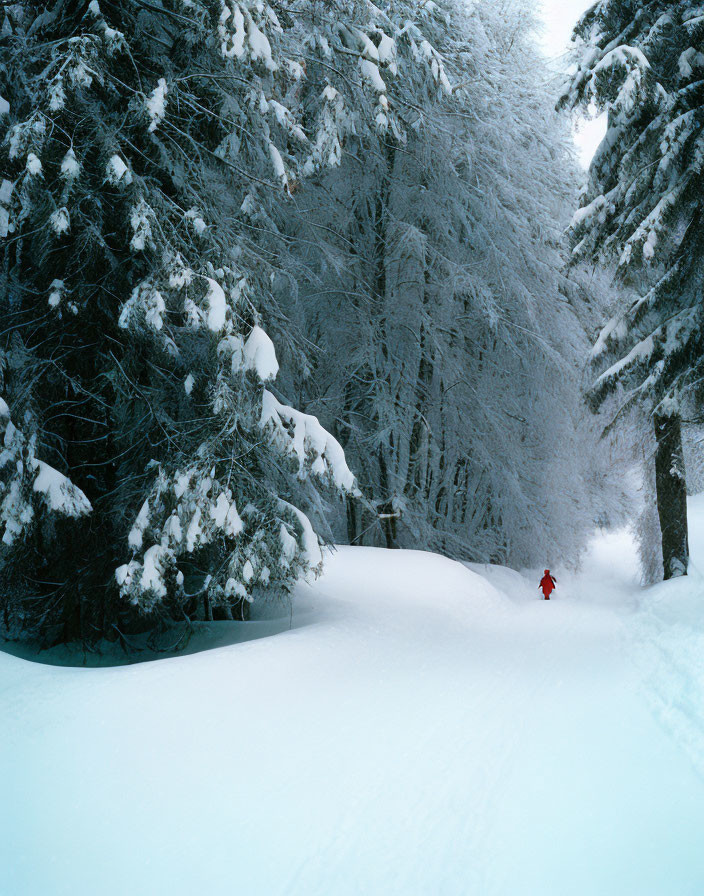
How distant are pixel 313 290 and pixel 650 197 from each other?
5812 millimetres

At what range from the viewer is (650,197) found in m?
11.0

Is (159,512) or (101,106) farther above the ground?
(101,106)

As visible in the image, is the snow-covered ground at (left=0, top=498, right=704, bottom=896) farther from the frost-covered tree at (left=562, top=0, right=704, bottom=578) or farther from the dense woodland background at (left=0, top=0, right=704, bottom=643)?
the frost-covered tree at (left=562, top=0, right=704, bottom=578)

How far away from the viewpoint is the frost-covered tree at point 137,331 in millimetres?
5852

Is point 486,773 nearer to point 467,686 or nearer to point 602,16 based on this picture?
point 467,686

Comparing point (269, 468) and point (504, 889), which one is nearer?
point (504, 889)

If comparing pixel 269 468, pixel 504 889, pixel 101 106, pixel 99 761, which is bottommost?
pixel 504 889

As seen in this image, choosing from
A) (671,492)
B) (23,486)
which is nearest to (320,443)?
(23,486)

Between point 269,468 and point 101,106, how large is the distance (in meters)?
3.74

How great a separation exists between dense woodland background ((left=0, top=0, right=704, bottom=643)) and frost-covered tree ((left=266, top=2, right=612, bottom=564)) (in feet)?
0.22

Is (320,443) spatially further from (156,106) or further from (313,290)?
(313,290)

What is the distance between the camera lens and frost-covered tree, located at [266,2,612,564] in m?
12.6

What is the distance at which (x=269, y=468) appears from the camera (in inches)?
275

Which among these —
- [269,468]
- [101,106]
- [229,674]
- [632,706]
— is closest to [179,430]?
[269,468]
